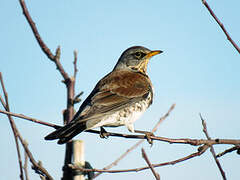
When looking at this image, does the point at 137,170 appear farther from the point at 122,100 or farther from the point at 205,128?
the point at 122,100

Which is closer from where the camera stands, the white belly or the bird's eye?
the white belly

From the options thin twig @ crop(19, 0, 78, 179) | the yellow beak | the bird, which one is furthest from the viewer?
the yellow beak

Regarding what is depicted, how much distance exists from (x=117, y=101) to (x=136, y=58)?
6.38 feet

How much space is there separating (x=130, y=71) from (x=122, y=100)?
149 centimetres

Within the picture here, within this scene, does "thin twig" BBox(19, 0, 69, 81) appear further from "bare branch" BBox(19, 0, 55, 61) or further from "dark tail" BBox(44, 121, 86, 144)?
"dark tail" BBox(44, 121, 86, 144)

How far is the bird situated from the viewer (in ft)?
15.4

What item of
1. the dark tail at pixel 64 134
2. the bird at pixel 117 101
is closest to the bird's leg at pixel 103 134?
the bird at pixel 117 101

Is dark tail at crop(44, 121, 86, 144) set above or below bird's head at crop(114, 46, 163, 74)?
below

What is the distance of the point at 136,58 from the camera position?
738 centimetres

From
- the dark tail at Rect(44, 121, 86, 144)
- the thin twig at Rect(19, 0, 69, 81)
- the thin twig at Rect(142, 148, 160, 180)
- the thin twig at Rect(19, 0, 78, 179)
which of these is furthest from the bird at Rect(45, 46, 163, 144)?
the thin twig at Rect(142, 148, 160, 180)

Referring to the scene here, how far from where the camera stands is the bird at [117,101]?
4.69 metres

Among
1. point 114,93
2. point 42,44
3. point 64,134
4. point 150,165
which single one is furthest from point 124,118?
point 150,165

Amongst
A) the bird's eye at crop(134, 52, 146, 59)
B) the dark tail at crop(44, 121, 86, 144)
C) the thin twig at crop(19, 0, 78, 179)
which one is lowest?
the dark tail at crop(44, 121, 86, 144)

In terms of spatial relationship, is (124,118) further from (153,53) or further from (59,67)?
(153,53)
